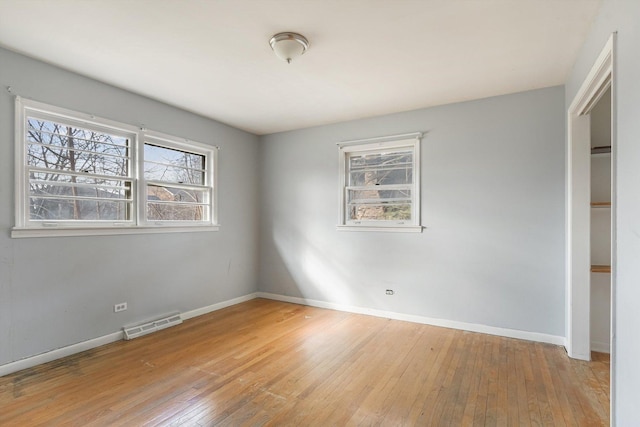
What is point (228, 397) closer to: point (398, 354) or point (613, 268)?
point (398, 354)

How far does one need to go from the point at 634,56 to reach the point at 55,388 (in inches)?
162

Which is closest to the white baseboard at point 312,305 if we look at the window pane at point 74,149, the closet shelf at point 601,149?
the window pane at point 74,149

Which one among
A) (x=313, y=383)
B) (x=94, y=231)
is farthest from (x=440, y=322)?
(x=94, y=231)

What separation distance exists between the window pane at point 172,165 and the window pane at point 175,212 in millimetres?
318

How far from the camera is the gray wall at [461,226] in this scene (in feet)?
10.7

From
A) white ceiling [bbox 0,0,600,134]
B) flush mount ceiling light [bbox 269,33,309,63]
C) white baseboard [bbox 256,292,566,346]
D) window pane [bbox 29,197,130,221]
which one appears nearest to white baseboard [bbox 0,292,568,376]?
white baseboard [bbox 256,292,566,346]

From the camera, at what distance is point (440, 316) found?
12.3ft

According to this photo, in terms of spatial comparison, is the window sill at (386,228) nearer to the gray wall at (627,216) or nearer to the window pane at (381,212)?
the window pane at (381,212)

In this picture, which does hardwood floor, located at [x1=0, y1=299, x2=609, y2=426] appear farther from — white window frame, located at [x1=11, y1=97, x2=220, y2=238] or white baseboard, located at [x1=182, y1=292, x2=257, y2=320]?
white window frame, located at [x1=11, y1=97, x2=220, y2=238]

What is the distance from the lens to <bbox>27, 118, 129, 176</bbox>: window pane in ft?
9.11

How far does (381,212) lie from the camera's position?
4.26 m

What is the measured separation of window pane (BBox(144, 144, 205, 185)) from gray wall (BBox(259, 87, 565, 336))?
4.62ft

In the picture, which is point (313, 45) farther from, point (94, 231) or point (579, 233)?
point (579, 233)

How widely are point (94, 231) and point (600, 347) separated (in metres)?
5.05
